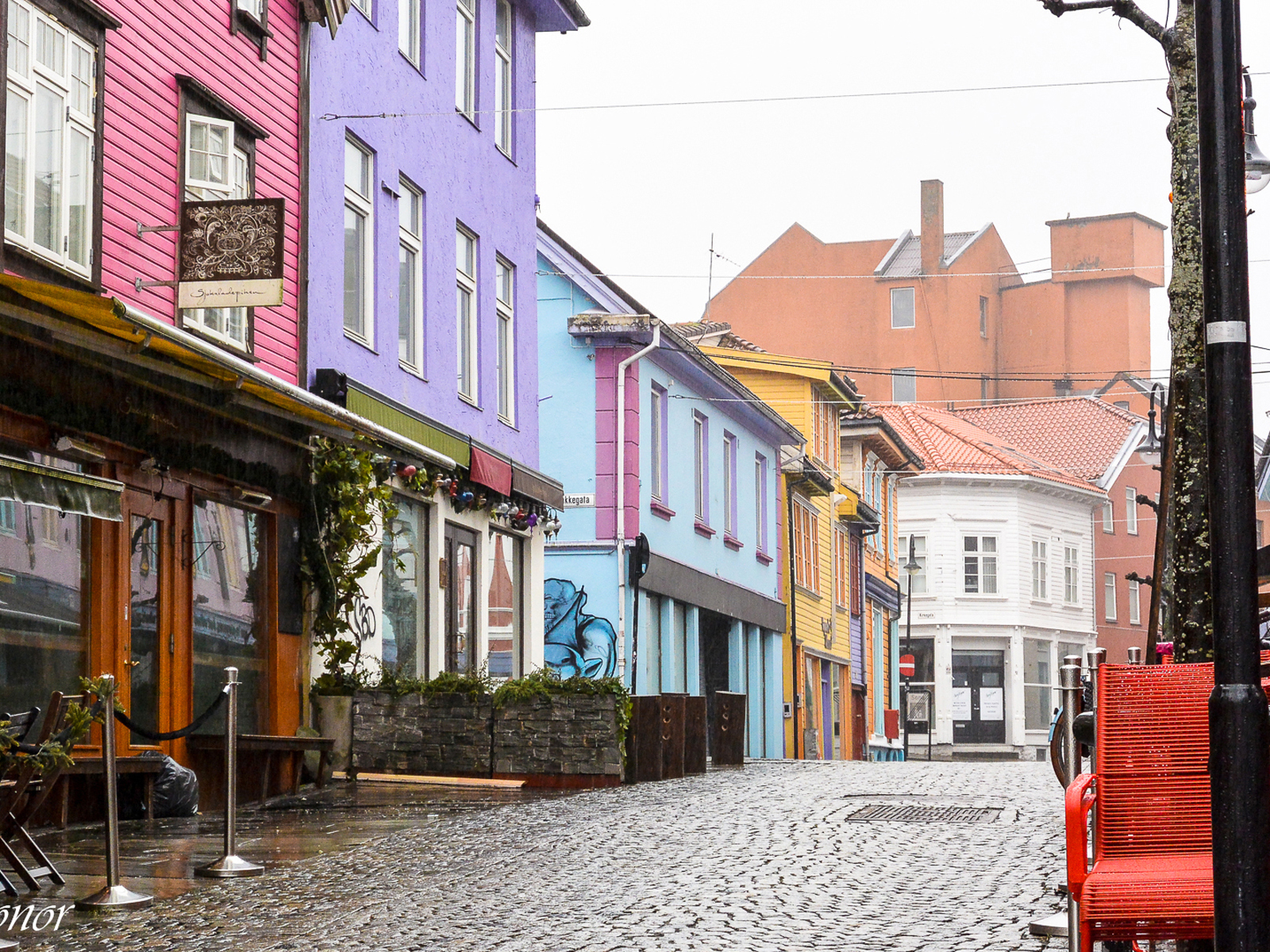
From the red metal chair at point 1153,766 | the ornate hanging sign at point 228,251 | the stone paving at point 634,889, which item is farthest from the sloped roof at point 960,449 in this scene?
the red metal chair at point 1153,766

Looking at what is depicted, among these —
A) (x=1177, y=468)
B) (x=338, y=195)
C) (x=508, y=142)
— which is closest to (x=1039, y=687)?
(x=508, y=142)

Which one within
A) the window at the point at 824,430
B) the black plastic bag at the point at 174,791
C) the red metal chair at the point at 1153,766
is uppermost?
the window at the point at 824,430

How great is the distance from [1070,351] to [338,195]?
5521cm

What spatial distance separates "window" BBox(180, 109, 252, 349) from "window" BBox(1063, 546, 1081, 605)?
167 feet

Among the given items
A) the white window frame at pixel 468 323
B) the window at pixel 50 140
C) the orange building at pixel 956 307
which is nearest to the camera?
the window at pixel 50 140

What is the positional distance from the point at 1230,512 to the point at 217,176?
11.6m

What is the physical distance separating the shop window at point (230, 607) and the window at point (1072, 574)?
166 ft

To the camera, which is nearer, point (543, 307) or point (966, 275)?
point (543, 307)

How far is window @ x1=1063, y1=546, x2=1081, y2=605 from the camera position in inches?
2493

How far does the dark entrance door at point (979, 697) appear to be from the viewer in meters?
59.9

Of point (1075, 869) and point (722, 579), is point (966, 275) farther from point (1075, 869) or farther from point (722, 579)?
point (1075, 869)

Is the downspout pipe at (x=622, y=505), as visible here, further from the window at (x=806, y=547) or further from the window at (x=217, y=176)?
the window at (x=806, y=547)

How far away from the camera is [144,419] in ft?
44.0

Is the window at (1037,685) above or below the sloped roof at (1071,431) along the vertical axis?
below
